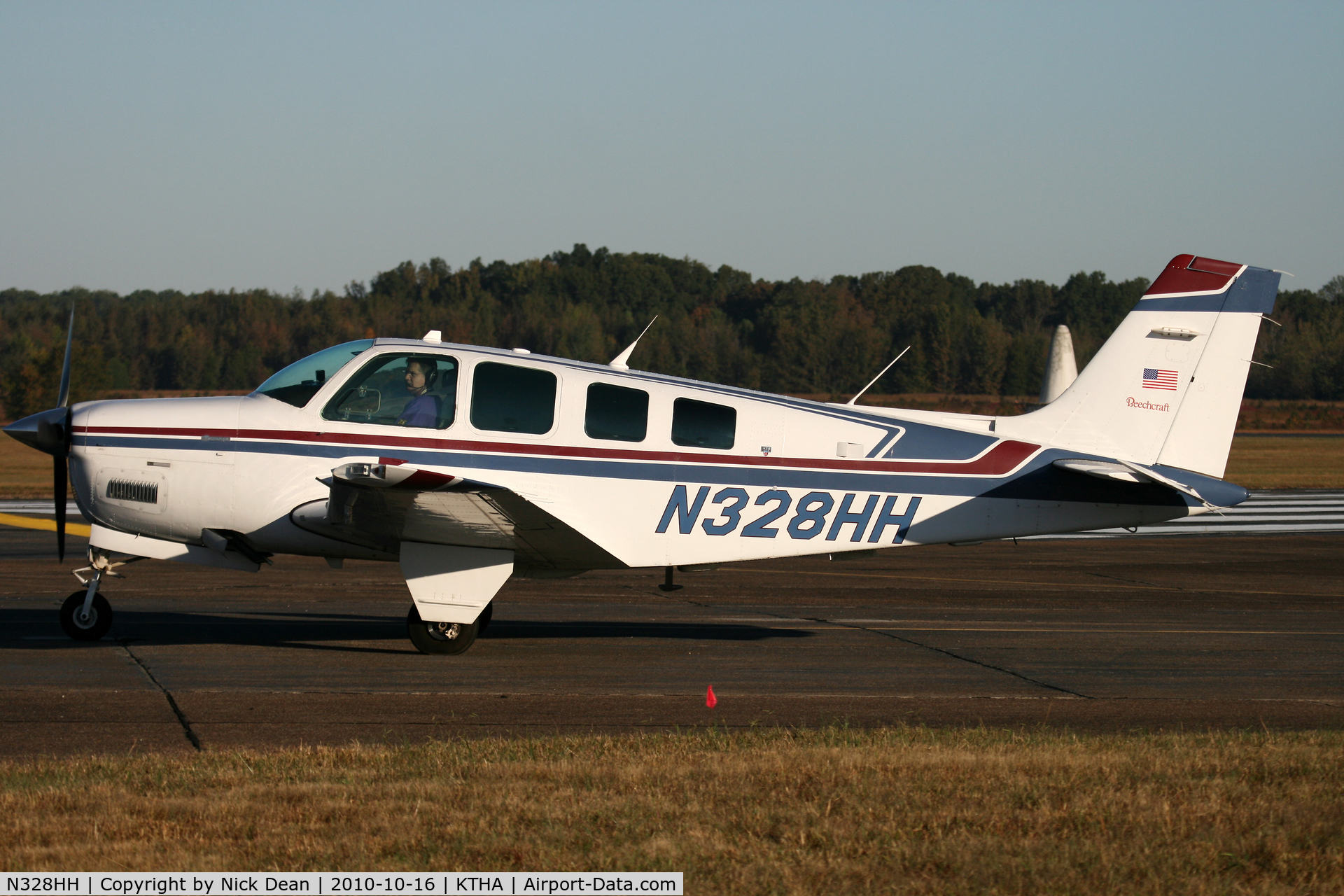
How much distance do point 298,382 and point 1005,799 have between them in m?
6.55

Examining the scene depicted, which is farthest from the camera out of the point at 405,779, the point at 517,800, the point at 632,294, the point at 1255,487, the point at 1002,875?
the point at 632,294

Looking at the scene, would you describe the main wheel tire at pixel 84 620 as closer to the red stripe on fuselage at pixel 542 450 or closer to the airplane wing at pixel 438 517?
the red stripe on fuselage at pixel 542 450

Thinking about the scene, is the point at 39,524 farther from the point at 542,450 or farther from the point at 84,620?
the point at 542,450

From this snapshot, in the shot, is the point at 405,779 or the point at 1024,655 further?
the point at 1024,655

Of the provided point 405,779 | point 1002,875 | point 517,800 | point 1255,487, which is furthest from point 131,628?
point 1255,487

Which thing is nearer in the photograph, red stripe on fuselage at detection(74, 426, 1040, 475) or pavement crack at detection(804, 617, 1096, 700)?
pavement crack at detection(804, 617, 1096, 700)

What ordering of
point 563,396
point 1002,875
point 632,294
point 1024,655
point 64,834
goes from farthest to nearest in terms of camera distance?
point 632,294
point 1024,655
point 563,396
point 64,834
point 1002,875

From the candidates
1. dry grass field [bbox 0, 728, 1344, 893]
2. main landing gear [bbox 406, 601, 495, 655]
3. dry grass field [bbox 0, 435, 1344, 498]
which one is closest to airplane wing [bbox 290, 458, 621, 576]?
main landing gear [bbox 406, 601, 495, 655]

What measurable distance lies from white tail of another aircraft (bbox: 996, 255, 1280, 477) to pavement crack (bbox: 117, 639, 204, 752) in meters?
6.81

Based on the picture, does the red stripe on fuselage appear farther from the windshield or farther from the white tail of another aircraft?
the white tail of another aircraft

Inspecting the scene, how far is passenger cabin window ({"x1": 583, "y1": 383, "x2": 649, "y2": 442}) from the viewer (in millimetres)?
9609

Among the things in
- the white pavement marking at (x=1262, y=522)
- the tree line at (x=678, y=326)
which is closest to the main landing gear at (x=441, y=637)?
the white pavement marking at (x=1262, y=522)

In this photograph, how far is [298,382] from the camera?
9.70 metres

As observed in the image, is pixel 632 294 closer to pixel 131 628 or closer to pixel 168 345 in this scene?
pixel 168 345
